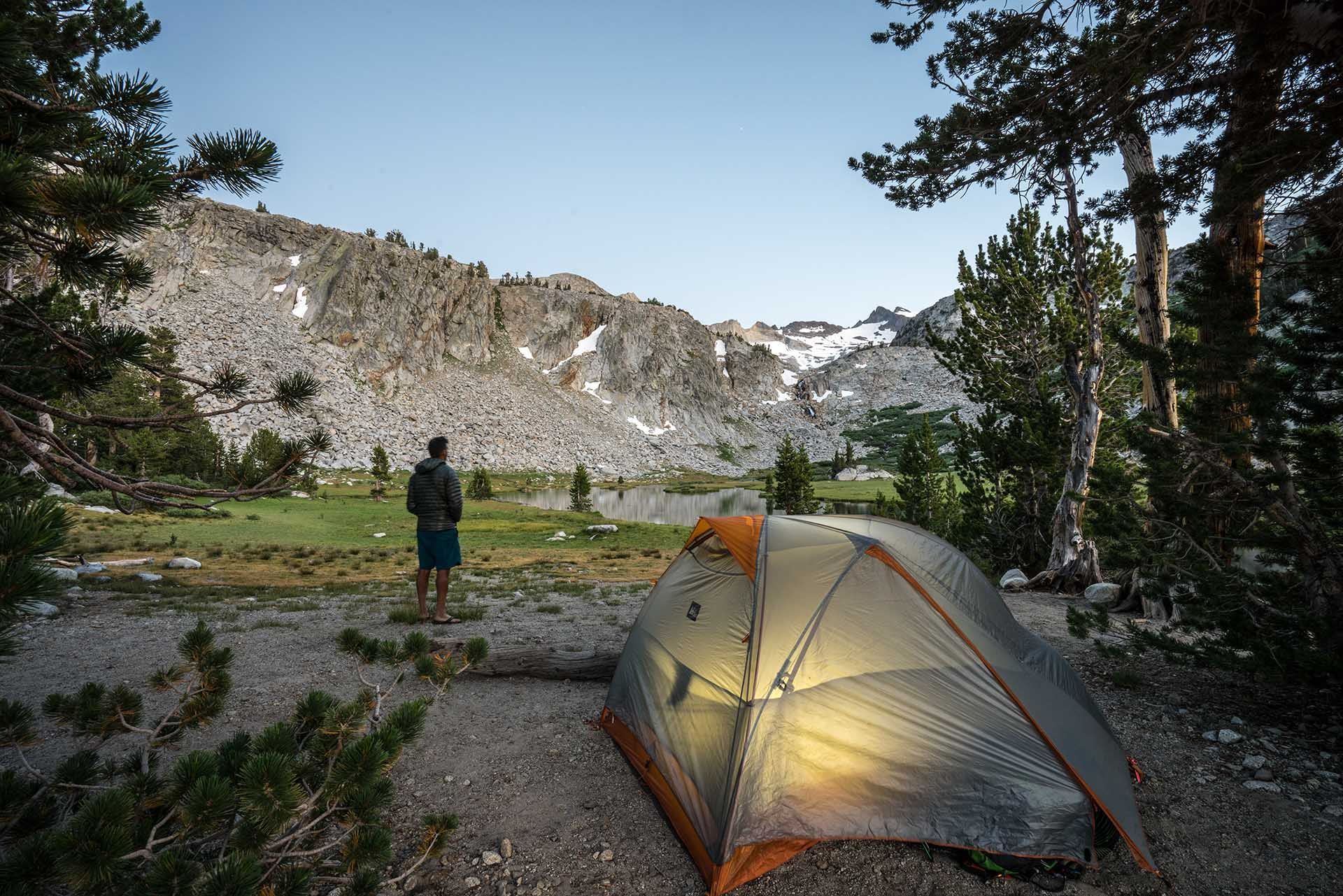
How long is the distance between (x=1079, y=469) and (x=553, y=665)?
11.6 m

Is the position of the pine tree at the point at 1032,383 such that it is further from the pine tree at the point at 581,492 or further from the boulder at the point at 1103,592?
the pine tree at the point at 581,492

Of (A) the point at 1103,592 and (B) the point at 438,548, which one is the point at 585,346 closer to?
(A) the point at 1103,592

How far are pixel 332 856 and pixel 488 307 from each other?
4404 inches

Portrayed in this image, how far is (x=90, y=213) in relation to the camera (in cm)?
202

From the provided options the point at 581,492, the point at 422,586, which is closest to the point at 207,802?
the point at 422,586

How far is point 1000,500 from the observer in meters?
16.2

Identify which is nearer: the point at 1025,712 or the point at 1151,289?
the point at 1025,712

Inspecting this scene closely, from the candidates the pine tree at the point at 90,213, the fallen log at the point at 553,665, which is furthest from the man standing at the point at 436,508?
the pine tree at the point at 90,213

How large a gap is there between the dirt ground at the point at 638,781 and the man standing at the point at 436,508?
153cm

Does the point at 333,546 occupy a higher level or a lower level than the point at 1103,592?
lower

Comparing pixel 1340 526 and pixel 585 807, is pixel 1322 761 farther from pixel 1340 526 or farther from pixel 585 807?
pixel 585 807

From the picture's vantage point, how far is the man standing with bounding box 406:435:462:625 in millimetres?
7992

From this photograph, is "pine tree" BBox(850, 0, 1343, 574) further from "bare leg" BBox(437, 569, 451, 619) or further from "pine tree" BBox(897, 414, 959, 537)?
"pine tree" BBox(897, 414, 959, 537)

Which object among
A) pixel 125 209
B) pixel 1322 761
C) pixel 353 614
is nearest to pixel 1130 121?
pixel 1322 761
